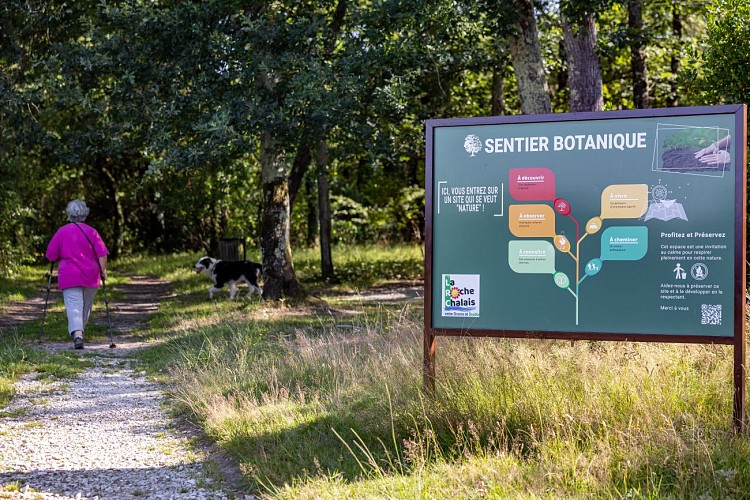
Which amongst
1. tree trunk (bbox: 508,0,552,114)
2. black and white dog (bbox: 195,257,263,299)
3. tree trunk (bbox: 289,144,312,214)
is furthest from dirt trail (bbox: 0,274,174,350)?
tree trunk (bbox: 508,0,552,114)

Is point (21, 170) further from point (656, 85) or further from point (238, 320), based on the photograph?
point (656, 85)

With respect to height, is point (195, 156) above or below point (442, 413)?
above

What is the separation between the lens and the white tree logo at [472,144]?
250 inches

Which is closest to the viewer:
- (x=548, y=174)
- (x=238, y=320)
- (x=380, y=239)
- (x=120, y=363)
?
(x=548, y=174)

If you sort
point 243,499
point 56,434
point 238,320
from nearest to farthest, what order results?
1. point 243,499
2. point 56,434
3. point 238,320

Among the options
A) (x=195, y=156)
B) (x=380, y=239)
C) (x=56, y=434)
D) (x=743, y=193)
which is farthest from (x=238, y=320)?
(x=380, y=239)

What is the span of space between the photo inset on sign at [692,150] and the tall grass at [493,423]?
4.83 feet

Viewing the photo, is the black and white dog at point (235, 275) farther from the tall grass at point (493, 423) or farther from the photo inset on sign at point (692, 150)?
the photo inset on sign at point (692, 150)

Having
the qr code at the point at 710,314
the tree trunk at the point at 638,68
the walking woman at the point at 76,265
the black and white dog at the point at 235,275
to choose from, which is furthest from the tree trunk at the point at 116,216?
the qr code at the point at 710,314

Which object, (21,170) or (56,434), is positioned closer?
(56,434)

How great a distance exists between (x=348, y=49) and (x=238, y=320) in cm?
489

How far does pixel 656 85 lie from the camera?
2327cm

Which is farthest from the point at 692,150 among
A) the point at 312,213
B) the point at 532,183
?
the point at 312,213

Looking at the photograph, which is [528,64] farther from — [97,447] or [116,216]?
Answer: [116,216]
